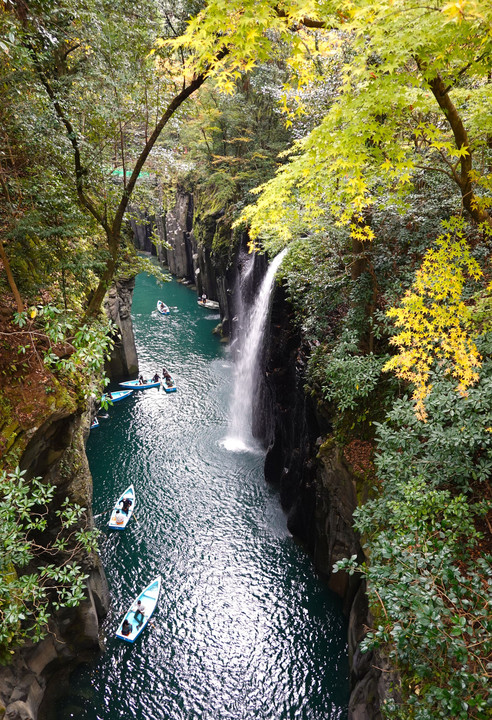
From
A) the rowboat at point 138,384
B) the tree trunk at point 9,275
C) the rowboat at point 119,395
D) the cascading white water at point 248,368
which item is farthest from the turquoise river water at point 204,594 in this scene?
the tree trunk at point 9,275

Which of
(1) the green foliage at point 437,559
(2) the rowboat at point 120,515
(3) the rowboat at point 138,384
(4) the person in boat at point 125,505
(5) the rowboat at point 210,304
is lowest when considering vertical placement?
(2) the rowboat at point 120,515

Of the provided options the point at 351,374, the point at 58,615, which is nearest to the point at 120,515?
the point at 58,615

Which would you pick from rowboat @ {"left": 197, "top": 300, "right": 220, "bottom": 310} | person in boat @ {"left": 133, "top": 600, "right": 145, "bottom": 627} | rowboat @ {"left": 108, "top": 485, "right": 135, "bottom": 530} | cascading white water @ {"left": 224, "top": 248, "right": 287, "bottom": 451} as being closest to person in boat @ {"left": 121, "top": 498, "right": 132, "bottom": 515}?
rowboat @ {"left": 108, "top": 485, "right": 135, "bottom": 530}

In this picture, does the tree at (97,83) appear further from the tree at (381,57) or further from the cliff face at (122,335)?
the cliff face at (122,335)

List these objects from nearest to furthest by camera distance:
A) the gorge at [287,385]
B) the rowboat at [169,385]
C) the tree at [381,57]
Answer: the tree at [381,57]
the gorge at [287,385]
the rowboat at [169,385]

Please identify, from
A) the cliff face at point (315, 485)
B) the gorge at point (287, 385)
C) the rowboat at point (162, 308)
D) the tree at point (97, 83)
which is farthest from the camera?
the rowboat at point (162, 308)

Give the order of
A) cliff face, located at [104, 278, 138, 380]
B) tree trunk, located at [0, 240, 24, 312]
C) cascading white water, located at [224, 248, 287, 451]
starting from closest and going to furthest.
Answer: tree trunk, located at [0, 240, 24, 312] → cascading white water, located at [224, 248, 287, 451] → cliff face, located at [104, 278, 138, 380]

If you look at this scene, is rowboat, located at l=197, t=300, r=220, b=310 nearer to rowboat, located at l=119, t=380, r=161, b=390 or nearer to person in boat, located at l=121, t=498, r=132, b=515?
rowboat, located at l=119, t=380, r=161, b=390
